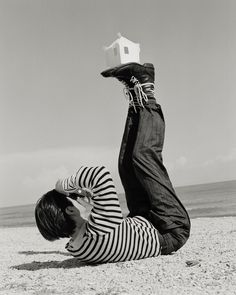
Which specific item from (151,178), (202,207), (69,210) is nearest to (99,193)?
(69,210)

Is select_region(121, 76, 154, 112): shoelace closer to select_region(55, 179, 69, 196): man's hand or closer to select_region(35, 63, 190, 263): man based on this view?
select_region(35, 63, 190, 263): man

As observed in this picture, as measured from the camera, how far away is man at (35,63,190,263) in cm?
310

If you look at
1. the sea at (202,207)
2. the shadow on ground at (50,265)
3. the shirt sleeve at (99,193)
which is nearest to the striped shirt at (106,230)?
the shirt sleeve at (99,193)

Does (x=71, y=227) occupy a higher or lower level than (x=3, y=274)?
higher

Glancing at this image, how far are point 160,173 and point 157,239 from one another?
20.1 inches

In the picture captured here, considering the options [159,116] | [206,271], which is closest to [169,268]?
[206,271]

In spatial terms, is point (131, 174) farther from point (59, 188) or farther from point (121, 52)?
point (121, 52)

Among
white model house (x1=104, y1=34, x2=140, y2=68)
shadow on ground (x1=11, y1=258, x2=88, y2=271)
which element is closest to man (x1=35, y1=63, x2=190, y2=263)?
white model house (x1=104, y1=34, x2=140, y2=68)

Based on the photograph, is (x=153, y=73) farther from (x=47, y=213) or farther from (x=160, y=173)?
(x=47, y=213)

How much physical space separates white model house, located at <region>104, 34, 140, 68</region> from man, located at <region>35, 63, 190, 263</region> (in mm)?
115

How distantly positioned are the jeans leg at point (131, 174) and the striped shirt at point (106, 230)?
140 mm

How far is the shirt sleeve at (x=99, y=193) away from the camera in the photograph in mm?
3055

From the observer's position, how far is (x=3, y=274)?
11.4ft

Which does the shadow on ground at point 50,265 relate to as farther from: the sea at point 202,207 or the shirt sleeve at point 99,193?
the sea at point 202,207
